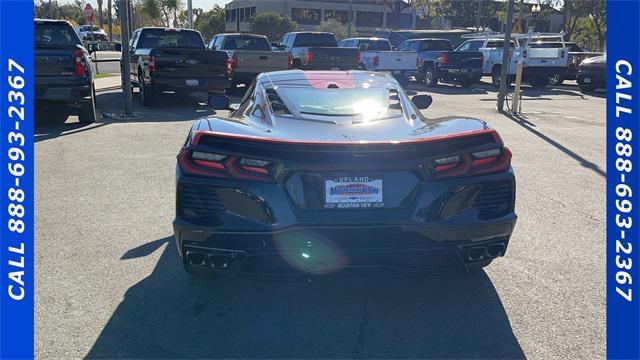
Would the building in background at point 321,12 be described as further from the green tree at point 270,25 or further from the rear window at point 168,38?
the rear window at point 168,38

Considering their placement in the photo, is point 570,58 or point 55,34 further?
point 570,58

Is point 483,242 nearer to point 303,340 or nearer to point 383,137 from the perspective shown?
point 383,137

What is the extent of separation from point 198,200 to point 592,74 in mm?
18720

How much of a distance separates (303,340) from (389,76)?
2.78 meters

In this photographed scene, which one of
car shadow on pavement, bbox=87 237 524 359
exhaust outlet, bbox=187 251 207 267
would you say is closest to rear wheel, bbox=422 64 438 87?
car shadow on pavement, bbox=87 237 524 359

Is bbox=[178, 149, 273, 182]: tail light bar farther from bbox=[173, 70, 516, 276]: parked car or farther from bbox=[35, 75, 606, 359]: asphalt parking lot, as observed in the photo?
bbox=[35, 75, 606, 359]: asphalt parking lot

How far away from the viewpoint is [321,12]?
71.9 meters

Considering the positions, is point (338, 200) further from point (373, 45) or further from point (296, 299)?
point (373, 45)

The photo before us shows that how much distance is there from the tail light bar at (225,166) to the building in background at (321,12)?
65.8 metres

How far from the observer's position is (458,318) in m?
3.65

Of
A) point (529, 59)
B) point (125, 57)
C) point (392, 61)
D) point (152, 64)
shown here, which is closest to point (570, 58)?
point (529, 59)

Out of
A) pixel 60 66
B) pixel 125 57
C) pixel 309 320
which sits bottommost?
pixel 309 320

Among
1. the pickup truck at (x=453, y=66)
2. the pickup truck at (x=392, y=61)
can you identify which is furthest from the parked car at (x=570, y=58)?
the pickup truck at (x=392, y=61)

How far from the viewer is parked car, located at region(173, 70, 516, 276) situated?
328 centimetres
